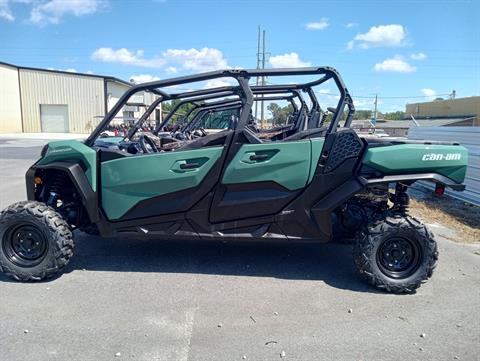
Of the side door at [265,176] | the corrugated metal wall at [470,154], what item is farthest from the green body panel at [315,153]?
the corrugated metal wall at [470,154]

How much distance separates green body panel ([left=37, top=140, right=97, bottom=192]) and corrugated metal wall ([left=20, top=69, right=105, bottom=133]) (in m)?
36.7

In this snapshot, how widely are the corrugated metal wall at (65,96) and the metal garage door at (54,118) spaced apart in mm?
477

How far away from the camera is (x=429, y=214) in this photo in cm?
662

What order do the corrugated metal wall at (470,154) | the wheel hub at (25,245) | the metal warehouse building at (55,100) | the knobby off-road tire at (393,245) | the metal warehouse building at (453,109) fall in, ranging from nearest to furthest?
the knobby off-road tire at (393,245) → the wheel hub at (25,245) → the corrugated metal wall at (470,154) → the metal warehouse building at (55,100) → the metal warehouse building at (453,109)

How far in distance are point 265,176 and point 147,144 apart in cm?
151

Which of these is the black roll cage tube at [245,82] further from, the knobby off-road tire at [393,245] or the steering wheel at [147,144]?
the knobby off-road tire at [393,245]

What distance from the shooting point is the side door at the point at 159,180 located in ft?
12.0

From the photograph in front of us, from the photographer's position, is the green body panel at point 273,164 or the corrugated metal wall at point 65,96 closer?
the green body panel at point 273,164

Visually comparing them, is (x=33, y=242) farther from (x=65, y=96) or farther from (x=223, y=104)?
(x=65, y=96)

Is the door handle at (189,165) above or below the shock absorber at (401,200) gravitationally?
above

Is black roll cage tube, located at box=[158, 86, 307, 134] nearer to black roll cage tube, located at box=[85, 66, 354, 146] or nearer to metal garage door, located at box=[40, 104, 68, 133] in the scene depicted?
black roll cage tube, located at box=[85, 66, 354, 146]

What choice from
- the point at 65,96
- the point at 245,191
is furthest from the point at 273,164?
the point at 65,96

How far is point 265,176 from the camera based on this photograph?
12.0 ft

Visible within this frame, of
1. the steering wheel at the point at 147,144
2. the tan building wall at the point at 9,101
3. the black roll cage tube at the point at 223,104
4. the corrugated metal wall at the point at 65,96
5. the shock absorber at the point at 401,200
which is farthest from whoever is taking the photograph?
the corrugated metal wall at the point at 65,96
